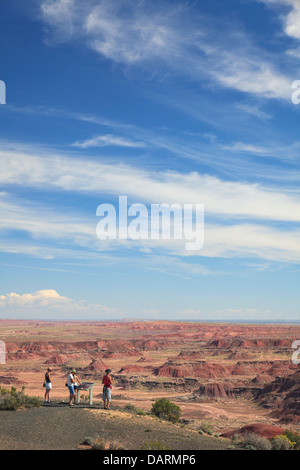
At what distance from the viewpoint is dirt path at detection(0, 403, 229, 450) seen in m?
13.7

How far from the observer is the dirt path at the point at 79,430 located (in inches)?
540

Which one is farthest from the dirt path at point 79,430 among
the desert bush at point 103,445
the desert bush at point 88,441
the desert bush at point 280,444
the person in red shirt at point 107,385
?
the desert bush at point 280,444

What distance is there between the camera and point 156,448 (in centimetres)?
1370

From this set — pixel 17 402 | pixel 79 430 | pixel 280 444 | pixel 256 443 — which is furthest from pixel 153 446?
pixel 17 402

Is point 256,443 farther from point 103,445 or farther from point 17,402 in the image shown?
point 17,402

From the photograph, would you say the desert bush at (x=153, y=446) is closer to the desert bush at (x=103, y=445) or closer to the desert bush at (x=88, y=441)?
the desert bush at (x=103, y=445)

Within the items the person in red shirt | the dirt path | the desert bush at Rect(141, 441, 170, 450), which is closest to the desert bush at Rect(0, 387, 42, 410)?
the dirt path

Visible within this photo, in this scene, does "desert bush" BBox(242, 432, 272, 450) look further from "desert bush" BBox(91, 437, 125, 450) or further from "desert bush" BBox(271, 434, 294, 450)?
"desert bush" BBox(91, 437, 125, 450)

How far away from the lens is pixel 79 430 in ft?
49.0

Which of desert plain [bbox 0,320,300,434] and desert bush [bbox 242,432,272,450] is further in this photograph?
desert plain [bbox 0,320,300,434]

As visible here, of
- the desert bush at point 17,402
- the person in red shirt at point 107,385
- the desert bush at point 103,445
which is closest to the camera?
the desert bush at point 103,445
